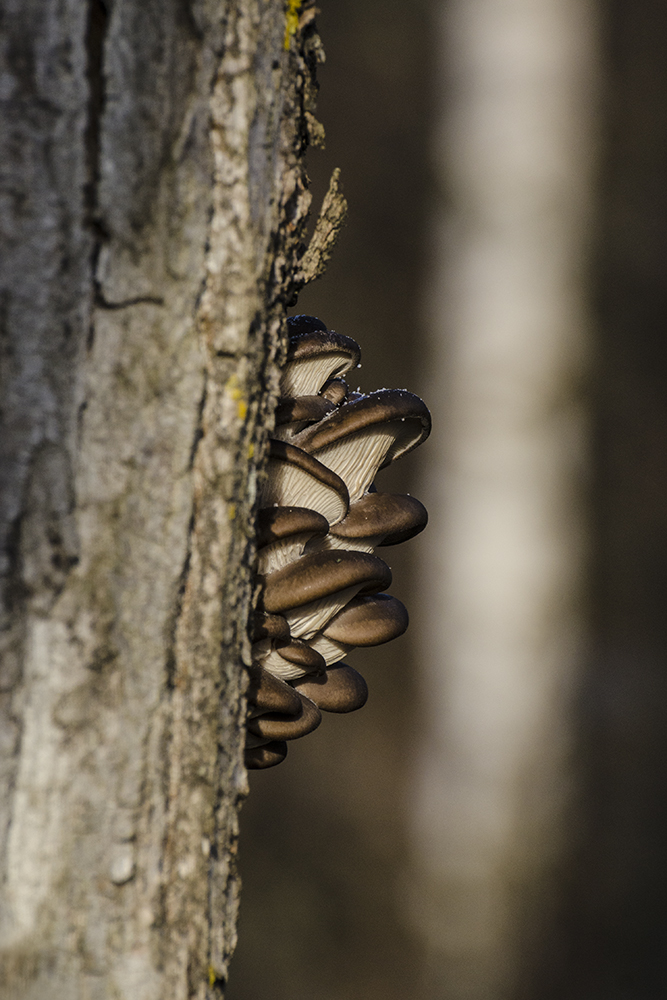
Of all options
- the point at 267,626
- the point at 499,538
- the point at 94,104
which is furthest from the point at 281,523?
the point at 499,538

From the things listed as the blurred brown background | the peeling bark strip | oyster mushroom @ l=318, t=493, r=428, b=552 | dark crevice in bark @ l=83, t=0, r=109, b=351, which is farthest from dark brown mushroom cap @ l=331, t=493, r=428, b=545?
the blurred brown background

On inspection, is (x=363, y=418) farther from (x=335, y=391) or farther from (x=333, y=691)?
(x=333, y=691)

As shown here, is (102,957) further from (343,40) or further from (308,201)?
(343,40)

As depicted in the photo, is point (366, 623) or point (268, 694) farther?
point (366, 623)

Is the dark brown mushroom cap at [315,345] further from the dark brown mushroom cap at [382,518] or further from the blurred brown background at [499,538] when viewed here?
the blurred brown background at [499,538]

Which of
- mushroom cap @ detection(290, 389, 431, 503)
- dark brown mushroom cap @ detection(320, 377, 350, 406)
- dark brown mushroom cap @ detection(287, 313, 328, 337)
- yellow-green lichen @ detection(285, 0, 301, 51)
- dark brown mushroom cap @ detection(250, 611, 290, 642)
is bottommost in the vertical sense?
Result: dark brown mushroom cap @ detection(250, 611, 290, 642)

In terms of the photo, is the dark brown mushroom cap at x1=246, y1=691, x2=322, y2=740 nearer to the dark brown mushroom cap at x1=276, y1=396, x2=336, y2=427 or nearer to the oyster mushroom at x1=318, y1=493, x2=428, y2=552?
the oyster mushroom at x1=318, y1=493, x2=428, y2=552
